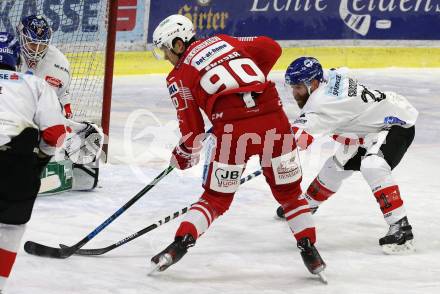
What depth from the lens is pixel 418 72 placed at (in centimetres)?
909

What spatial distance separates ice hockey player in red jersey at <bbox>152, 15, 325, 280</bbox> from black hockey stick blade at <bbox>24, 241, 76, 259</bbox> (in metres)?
0.50

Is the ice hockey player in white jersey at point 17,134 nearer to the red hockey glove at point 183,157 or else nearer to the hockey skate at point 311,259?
the red hockey glove at point 183,157

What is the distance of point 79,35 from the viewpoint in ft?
21.3

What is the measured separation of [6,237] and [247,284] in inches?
39.1

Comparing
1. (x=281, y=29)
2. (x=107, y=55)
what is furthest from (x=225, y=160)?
(x=281, y=29)

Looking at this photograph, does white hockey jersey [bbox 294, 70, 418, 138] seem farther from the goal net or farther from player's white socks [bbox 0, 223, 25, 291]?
the goal net

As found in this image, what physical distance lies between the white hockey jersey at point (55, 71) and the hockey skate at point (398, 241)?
191 centimetres

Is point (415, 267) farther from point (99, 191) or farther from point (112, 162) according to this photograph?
point (112, 162)

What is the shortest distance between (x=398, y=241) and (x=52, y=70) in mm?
2034

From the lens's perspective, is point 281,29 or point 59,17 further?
point 281,29

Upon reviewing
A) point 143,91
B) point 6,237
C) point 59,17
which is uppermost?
point 6,237

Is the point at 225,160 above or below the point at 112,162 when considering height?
above

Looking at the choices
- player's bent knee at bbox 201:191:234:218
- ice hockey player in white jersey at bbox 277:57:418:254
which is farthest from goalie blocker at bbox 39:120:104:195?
player's bent knee at bbox 201:191:234:218

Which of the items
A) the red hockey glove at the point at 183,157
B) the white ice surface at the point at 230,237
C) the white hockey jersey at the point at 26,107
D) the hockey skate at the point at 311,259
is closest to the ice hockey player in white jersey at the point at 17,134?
the white hockey jersey at the point at 26,107
